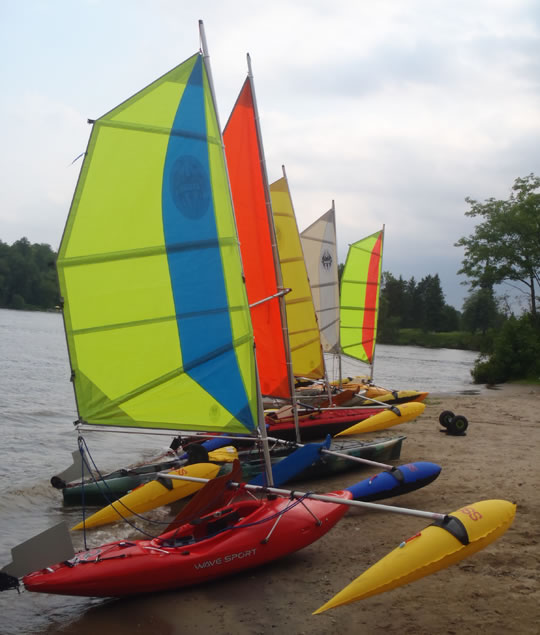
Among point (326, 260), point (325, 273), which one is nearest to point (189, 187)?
point (325, 273)

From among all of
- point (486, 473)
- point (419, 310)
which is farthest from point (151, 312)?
point (419, 310)

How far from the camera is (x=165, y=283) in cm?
637

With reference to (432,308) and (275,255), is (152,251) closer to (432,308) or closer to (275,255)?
(275,255)

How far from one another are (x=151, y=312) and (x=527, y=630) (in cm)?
432

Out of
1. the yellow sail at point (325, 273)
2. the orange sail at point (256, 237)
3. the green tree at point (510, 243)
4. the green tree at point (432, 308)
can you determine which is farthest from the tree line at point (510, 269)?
the green tree at point (432, 308)

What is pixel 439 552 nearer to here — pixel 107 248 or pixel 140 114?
pixel 107 248

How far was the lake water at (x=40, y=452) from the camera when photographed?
230 inches

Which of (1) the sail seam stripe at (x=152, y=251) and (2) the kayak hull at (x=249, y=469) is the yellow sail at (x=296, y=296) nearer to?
(2) the kayak hull at (x=249, y=469)

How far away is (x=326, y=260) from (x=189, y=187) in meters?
10.8

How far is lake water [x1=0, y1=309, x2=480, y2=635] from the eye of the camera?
584 cm

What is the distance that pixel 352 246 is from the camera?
19031mm

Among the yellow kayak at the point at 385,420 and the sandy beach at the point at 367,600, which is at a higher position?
the yellow kayak at the point at 385,420

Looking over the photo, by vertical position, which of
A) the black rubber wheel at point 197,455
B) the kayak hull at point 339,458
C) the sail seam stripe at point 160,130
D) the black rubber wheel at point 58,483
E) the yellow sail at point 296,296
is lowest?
the kayak hull at point 339,458

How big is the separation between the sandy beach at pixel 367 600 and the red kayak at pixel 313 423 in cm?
386
